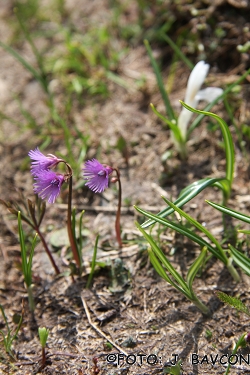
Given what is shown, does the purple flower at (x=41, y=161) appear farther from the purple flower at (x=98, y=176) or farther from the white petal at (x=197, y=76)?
the white petal at (x=197, y=76)

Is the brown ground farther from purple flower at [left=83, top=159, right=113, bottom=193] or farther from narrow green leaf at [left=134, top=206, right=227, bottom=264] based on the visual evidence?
purple flower at [left=83, top=159, right=113, bottom=193]

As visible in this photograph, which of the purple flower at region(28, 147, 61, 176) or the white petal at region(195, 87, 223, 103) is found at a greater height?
the white petal at region(195, 87, 223, 103)

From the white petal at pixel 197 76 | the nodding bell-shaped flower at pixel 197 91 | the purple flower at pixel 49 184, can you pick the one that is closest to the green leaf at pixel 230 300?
the purple flower at pixel 49 184

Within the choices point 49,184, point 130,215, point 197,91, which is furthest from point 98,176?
point 197,91

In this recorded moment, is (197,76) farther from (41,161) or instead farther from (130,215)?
(41,161)

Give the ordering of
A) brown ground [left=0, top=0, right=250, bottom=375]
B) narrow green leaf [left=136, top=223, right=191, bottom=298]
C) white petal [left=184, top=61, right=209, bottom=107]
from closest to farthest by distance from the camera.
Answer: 1. narrow green leaf [left=136, top=223, right=191, bottom=298]
2. brown ground [left=0, top=0, right=250, bottom=375]
3. white petal [left=184, top=61, right=209, bottom=107]

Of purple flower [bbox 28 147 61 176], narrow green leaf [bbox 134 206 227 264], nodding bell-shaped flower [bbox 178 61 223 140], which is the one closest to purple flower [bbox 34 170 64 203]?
purple flower [bbox 28 147 61 176]

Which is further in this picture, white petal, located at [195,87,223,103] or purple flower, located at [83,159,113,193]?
white petal, located at [195,87,223,103]
